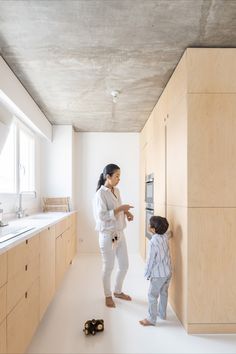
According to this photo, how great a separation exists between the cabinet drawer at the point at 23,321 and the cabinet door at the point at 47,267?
0.20 meters

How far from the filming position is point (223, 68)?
261 cm

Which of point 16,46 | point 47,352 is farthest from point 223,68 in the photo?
point 47,352

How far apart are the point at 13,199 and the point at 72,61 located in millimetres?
1963

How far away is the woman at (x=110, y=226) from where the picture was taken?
335 cm

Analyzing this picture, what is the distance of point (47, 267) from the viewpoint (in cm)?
300

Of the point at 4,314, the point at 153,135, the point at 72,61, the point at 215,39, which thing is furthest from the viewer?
the point at 153,135

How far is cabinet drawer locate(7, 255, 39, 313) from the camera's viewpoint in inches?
72.1

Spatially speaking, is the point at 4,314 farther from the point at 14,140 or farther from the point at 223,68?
the point at 14,140

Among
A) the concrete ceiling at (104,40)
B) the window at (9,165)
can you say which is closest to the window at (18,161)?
the window at (9,165)

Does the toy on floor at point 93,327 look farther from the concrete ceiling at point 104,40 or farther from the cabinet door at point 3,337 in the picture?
the concrete ceiling at point 104,40

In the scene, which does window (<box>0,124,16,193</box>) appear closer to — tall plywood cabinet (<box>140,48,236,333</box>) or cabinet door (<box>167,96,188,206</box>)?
cabinet door (<box>167,96,188,206</box>)

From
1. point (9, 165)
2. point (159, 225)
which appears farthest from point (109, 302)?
point (9, 165)

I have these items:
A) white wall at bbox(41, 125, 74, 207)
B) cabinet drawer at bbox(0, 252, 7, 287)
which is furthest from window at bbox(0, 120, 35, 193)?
cabinet drawer at bbox(0, 252, 7, 287)

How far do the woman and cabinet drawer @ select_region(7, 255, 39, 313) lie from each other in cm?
94
